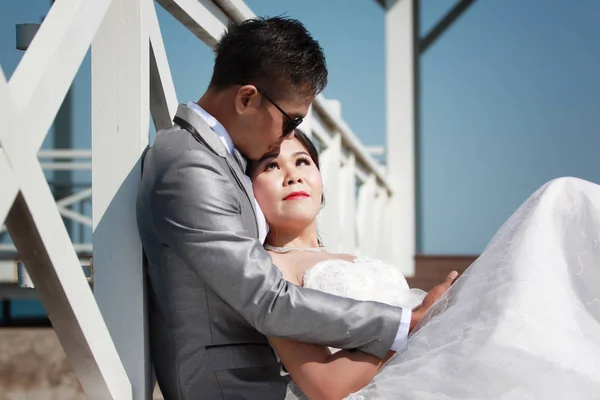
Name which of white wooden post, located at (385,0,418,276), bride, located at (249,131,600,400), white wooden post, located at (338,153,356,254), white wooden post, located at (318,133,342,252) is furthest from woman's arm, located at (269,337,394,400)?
white wooden post, located at (385,0,418,276)

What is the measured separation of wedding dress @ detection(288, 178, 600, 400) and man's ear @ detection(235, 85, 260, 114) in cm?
61

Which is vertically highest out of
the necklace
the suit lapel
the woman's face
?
the suit lapel

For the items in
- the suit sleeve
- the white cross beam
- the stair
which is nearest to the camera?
the white cross beam

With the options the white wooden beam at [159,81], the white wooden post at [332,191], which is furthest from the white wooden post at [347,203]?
the white wooden beam at [159,81]

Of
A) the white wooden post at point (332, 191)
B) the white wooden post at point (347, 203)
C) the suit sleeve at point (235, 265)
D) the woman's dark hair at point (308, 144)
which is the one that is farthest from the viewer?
the white wooden post at point (347, 203)

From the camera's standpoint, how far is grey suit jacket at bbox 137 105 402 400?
1.87 m

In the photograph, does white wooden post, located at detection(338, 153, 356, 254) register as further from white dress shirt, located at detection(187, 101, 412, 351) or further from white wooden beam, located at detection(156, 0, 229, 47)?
white dress shirt, located at detection(187, 101, 412, 351)

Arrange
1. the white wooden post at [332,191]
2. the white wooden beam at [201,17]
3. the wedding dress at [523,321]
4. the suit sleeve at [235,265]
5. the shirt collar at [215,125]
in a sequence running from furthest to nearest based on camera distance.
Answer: the white wooden post at [332,191] < the white wooden beam at [201,17] < the shirt collar at [215,125] < the suit sleeve at [235,265] < the wedding dress at [523,321]

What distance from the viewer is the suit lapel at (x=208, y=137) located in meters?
2.04

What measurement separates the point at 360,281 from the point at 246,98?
24.2 inches

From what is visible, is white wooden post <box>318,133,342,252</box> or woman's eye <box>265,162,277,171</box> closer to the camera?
woman's eye <box>265,162,277,171</box>

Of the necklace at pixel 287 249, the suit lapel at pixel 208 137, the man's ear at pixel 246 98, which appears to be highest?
the man's ear at pixel 246 98

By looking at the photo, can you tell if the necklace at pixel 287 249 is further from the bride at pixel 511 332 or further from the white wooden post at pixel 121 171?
the white wooden post at pixel 121 171

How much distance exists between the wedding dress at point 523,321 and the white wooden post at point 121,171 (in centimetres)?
43
